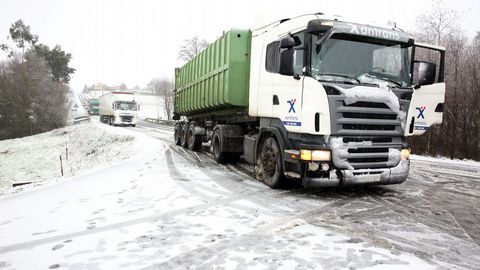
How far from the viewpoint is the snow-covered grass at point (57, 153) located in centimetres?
1945

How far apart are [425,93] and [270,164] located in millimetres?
3404

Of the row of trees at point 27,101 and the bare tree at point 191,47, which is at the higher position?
the bare tree at point 191,47

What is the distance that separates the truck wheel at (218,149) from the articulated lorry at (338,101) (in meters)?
2.58

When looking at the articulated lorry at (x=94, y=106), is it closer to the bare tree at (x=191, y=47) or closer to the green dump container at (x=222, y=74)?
the bare tree at (x=191, y=47)

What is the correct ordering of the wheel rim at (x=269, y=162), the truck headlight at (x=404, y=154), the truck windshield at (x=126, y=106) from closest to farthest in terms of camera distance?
the truck headlight at (x=404, y=154) < the wheel rim at (x=269, y=162) < the truck windshield at (x=126, y=106)

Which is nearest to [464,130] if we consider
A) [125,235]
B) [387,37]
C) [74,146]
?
[387,37]

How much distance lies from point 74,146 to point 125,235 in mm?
26350

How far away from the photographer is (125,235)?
14.7ft

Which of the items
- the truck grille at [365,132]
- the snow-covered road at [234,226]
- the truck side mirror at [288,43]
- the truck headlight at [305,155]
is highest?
the truck side mirror at [288,43]

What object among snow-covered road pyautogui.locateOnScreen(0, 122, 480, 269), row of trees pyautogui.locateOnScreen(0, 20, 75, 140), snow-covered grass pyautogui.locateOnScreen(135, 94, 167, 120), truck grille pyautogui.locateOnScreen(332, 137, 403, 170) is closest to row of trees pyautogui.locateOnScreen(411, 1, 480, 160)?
Answer: snow-covered road pyautogui.locateOnScreen(0, 122, 480, 269)

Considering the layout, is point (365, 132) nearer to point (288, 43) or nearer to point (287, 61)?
point (287, 61)

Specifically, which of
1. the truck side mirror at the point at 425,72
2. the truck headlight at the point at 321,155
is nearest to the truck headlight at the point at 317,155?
the truck headlight at the point at 321,155

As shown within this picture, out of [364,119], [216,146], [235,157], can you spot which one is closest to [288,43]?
[364,119]

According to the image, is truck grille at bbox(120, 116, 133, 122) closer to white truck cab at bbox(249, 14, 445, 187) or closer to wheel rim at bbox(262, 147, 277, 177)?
wheel rim at bbox(262, 147, 277, 177)
